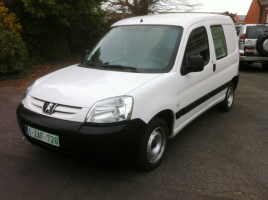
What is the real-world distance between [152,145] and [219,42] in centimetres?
245

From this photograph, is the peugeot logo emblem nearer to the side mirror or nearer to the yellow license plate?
the yellow license plate

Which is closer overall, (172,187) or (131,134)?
(131,134)

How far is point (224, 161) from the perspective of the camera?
11.6 ft

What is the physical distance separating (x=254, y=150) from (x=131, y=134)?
2.10 m

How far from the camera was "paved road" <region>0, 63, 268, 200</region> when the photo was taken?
287 centimetres

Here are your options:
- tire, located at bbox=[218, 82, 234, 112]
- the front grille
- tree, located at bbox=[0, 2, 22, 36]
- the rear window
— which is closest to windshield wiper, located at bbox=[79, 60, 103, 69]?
the front grille

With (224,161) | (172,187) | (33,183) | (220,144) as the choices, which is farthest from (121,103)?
(220,144)

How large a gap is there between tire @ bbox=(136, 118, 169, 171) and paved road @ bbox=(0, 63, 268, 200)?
136mm

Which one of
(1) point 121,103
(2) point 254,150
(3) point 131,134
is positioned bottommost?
(2) point 254,150

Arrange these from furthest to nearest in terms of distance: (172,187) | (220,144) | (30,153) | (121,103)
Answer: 1. (220,144)
2. (30,153)
3. (172,187)
4. (121,103)

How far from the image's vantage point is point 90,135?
8.75 feet

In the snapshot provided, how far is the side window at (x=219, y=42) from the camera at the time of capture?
4.48m

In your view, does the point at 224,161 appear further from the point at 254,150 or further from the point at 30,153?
the point at 30,153

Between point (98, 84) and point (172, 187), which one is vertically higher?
point (98, 84)
